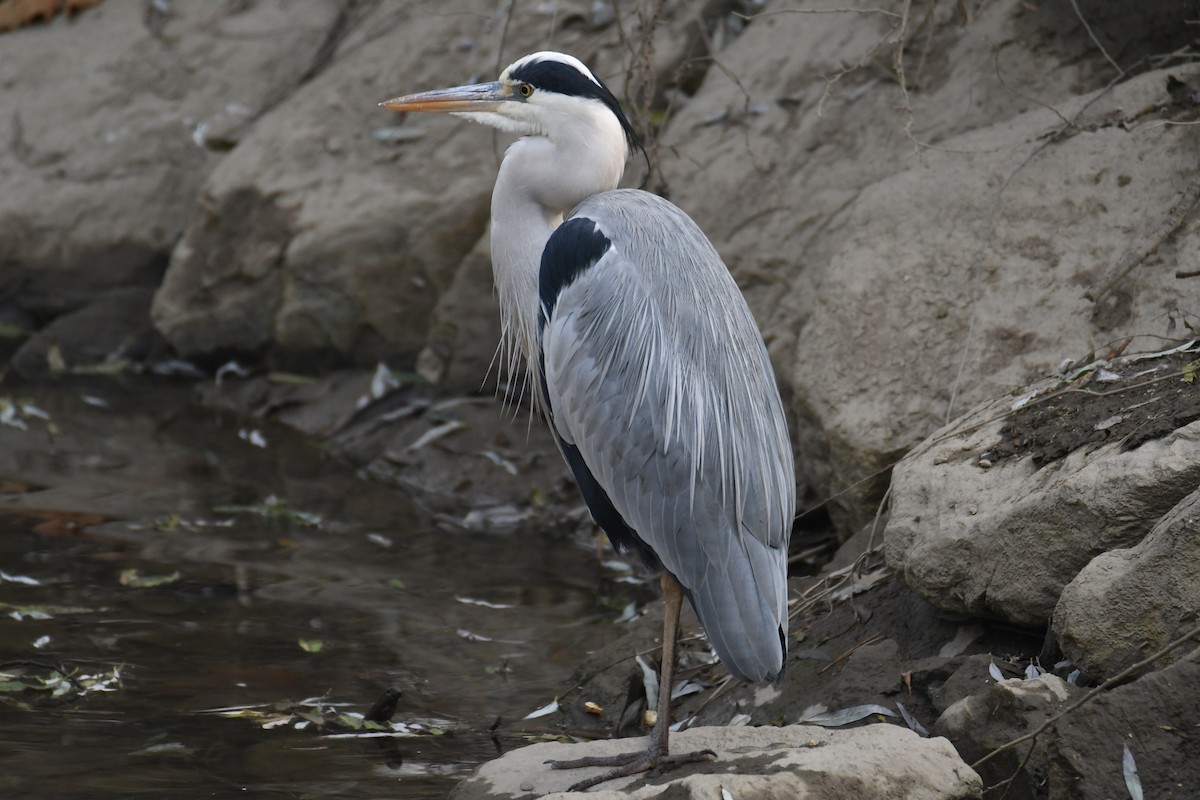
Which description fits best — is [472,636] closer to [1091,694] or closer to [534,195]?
[534,195]

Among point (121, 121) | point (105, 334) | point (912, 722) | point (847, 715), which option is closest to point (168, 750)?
point (847, 715)

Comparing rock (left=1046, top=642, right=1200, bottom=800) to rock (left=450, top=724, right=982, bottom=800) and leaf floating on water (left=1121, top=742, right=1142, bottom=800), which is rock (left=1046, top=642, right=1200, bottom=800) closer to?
leaf floating on water (left=1121, top=742, right=1142, bottom=800)

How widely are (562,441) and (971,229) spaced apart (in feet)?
6.87

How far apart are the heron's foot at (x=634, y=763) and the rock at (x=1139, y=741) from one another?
863 millimetres

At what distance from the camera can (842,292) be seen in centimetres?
550

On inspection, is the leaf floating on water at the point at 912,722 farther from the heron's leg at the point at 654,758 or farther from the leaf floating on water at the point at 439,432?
the leaf floating on water at the point at 439,432

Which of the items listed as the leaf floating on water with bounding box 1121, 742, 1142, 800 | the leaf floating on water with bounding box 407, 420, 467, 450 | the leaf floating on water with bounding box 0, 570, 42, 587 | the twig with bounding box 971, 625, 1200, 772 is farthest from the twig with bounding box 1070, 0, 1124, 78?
the leaf floating on water with bounding box 0, 570, 42, 587

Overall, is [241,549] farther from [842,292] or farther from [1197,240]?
[1197,240]

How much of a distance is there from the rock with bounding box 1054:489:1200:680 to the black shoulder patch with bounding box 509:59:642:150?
2028 mm

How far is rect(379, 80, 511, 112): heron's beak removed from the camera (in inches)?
175

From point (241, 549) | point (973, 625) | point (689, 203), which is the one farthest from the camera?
point (689, 203)

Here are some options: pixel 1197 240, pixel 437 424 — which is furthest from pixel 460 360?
pixel 1197 240

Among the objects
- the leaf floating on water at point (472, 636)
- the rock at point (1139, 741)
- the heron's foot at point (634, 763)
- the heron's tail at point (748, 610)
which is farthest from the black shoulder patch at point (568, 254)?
the rock at point (1139, 741)

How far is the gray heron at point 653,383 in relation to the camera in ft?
12.3
